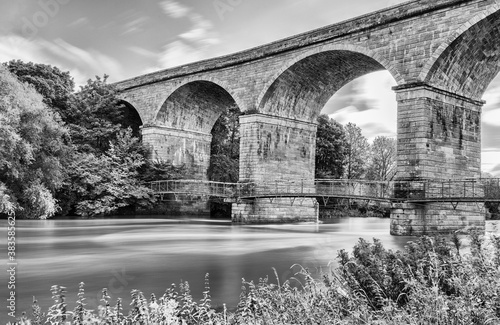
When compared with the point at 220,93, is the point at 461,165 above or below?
below

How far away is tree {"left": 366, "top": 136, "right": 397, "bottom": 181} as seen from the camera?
46.2m

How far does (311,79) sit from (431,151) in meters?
7.47

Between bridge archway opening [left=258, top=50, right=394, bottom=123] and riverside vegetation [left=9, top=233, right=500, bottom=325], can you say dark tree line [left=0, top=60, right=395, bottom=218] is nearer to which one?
bridge archway opening [left=258, top=50, right=394, bottom=123]

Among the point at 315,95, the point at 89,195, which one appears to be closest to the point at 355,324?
the point at 315,95

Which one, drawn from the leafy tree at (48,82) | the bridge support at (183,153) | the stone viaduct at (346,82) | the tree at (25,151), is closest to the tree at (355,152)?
the bridge support at (183,153)

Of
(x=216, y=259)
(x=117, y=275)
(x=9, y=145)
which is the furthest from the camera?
(x=9, y=145)

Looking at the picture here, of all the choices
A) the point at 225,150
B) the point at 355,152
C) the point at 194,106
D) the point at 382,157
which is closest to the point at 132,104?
the point at 194,106

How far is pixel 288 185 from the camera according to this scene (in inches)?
940

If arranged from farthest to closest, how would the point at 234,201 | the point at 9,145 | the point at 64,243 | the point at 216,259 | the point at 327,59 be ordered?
the point at 234,201
the point at 327,59
the point at 9,145
the point at 64,243
the point at 216,259

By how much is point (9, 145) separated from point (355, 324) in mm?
16174

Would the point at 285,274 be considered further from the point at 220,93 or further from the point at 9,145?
the point at 220,93

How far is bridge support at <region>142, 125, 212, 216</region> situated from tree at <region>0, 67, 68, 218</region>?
9.15 meters

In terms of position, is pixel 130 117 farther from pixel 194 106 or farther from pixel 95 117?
pixel 194 106

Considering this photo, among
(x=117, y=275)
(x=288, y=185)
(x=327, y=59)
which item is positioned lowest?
(x=117, y=275)
